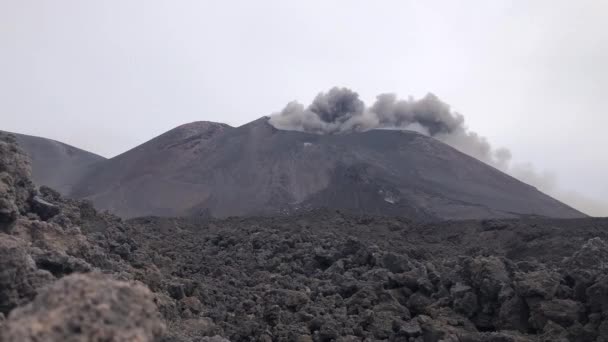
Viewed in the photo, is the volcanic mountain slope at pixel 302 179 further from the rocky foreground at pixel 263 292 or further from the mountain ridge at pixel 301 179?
the rocky foreground at pixel 263 292

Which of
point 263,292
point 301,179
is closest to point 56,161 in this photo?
point 301,179

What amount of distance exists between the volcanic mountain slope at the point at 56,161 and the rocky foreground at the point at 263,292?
5465 cm

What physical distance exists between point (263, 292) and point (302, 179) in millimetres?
44371

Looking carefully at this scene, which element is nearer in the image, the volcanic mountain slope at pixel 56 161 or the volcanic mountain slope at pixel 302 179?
the volcanic mountain slope at pixel 302 179

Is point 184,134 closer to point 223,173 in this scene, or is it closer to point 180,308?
point 223,173

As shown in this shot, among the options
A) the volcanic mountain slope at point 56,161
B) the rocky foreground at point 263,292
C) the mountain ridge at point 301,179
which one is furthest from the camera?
the volcanic mountain slope at point 56,161

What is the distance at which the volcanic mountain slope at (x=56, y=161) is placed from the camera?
232 feet

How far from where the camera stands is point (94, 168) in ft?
246

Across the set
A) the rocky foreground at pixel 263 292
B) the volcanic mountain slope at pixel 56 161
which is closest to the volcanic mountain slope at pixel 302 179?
the volcanic mountain slope at pixel 56 161

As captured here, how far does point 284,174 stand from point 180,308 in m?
48.7

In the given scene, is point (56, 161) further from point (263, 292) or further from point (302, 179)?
point (263, 292)

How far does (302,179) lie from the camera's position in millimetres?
59219

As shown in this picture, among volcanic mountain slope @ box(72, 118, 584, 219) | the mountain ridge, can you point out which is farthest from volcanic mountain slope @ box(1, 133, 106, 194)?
volcanic mountain slope @ box(72, 118, 584, 219)

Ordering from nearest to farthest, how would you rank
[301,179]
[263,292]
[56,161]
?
[263,292]
[301,179]
[56,161]
